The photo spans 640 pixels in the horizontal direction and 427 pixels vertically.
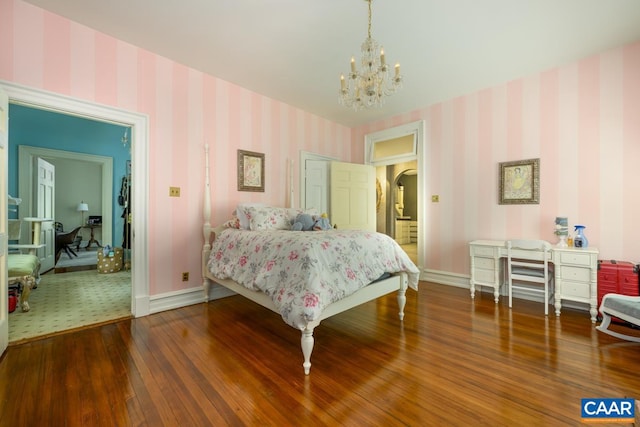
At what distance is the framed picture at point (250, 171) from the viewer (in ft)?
11.7

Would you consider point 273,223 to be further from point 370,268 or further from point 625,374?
point 625,374

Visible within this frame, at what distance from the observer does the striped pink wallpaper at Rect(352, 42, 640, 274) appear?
2.76m

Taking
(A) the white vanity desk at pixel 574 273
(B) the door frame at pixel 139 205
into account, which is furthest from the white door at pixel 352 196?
(B) the door frame at pixel 139 205

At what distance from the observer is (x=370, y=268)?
227 cm

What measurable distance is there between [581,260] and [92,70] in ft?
16.8

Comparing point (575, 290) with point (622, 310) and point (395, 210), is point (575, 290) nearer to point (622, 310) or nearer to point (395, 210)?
point (622, 310)

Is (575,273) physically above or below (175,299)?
above

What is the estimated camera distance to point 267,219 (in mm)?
3051

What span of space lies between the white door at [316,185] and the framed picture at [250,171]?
0.85 meters

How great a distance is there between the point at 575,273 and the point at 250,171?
391cm

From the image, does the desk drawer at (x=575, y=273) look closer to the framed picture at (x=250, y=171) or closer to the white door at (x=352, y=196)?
the white door at (x=352, y=196)

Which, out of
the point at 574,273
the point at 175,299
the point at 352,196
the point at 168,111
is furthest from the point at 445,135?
the point at 175,299

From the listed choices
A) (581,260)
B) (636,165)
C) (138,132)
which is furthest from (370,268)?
(636,165)

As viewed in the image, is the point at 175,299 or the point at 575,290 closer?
the point at 575,290
